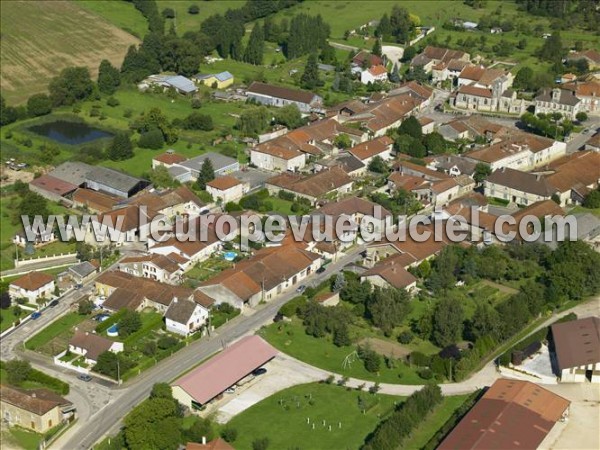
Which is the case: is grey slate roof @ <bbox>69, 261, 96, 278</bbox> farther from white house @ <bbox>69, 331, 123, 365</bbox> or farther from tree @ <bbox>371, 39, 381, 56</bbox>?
tree @ <bbox>371, 39, 381, 56</bbox>

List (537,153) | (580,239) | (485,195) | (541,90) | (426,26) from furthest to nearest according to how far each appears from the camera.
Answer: (426,26), (541,90), (537,153), (485,195), (580,239)

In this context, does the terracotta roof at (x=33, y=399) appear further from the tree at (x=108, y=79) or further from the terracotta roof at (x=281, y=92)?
the tree at (x=108, y=79)

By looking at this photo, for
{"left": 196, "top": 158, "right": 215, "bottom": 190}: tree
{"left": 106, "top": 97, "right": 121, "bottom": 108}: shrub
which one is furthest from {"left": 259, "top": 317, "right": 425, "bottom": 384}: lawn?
{"left": 106, "top": 97, "right": 121, "bottom": 108}: shrub

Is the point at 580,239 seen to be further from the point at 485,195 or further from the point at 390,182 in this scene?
the point at 390,182

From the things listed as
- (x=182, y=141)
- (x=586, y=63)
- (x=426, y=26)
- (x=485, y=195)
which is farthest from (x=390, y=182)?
(x=426, y=26)

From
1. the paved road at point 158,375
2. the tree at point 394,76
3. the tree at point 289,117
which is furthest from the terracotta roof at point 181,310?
the tree at point 394,76
